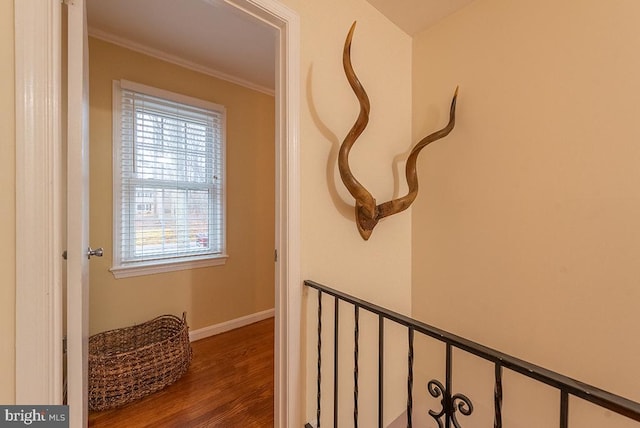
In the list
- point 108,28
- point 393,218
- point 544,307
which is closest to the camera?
point 544,307

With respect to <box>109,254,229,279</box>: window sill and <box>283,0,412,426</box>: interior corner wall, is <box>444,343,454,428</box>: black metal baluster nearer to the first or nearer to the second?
<box>283,0,412,426</box>: interior corner wall

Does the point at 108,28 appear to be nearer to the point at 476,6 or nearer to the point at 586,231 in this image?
the point at 476,6

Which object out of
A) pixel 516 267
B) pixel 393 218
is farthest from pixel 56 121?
pixel 516 267

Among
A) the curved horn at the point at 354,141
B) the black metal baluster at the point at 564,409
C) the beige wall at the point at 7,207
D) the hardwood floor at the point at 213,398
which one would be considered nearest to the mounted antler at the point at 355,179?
the curved horn at the point at 354,141

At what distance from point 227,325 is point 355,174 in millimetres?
2129

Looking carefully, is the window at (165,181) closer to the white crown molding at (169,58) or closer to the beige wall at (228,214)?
the beige wall at (228,214)

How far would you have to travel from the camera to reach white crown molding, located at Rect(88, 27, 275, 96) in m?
2.12

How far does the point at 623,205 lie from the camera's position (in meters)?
1.15

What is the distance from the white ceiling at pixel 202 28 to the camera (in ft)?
5.68

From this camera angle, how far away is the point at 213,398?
1.82m

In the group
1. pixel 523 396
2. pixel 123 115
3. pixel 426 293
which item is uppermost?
pixel 123 115

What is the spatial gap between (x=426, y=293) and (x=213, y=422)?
153cm

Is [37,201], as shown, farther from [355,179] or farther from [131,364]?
[131,364]

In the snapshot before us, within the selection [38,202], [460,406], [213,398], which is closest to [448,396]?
[460,406]
